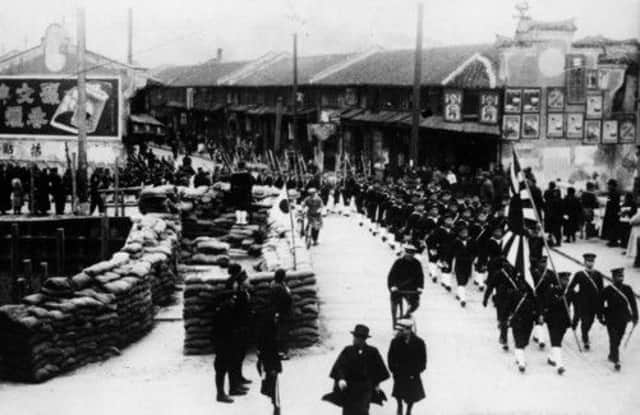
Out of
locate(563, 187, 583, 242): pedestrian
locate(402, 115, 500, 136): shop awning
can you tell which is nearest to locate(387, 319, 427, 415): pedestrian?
locate(563, 187, 583, 242): pedestrian

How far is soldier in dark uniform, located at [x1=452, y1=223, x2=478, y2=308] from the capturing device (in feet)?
54.3

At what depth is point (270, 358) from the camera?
35.8 feet

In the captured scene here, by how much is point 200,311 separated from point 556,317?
17.7ft

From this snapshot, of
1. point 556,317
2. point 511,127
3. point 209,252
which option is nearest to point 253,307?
point 556,317

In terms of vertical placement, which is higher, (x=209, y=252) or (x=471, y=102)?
(x=471, y=102)

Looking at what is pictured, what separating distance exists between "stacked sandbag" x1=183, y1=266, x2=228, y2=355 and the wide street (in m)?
0.20

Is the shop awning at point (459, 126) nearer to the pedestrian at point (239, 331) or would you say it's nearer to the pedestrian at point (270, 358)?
the pedestrian at point (239, 331)

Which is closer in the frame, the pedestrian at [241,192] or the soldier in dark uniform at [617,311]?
the soldier in dark uniform at [617,311]

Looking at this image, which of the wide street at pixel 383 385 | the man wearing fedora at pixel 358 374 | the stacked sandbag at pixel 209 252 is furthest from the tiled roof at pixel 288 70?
the man wearing fedora at pixel 358 374

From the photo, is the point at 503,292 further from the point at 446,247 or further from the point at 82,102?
the point at 82,102

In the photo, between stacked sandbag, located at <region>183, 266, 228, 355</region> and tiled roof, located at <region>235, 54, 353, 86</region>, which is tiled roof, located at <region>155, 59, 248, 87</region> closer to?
tiled roof, located at <region>235, 54, 353, 86</region>

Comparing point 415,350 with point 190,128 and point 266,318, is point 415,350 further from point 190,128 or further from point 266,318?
point 190,128

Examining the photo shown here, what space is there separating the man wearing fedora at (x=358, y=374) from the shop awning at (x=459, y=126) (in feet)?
82.3

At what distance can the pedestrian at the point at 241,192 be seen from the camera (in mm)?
24750
